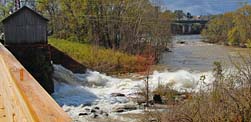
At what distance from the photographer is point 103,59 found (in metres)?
29.1

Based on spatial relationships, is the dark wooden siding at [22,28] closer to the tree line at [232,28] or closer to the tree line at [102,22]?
the tree line at [102,22]

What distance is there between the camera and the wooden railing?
253 cm

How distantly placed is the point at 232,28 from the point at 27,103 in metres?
63.9

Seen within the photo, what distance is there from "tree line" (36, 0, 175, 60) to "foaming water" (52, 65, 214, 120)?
36.7 feet

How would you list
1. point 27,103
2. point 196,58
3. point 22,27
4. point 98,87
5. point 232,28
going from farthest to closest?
point 232,28 → point 196,58 → point 98,87 → point 22,27 → point 27,103

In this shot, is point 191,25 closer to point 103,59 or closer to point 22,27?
point 103,59

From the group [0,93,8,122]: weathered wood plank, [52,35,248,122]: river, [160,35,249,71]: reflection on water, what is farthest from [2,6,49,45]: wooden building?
[0,93,8,122]: weathered wood plank

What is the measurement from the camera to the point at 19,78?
435 cm

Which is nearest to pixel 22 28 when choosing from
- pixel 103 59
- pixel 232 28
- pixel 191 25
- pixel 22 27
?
pixel 22 27

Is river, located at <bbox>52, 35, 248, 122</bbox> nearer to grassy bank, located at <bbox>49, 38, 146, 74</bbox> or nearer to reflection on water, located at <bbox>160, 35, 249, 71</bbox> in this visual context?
grassy bank, located at <bbox>49, 38, 146, 74</bbox>

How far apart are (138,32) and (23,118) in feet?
116

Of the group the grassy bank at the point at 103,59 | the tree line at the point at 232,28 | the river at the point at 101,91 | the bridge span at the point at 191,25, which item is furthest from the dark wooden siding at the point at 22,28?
the bridge span at the point at 191,25

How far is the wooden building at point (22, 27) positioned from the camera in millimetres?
20047

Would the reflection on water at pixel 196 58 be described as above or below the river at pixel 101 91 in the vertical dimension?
below
